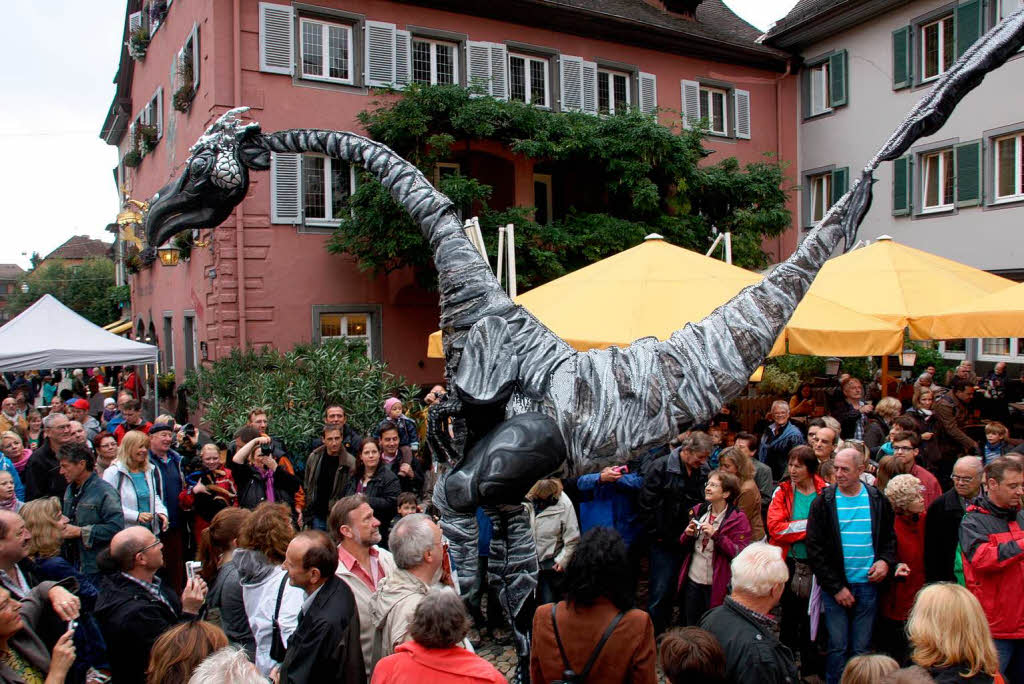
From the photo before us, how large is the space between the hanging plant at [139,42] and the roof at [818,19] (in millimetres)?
15855

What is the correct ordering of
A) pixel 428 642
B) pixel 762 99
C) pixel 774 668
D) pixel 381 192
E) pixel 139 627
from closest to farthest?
pixel 428 642 → pixel 774 668 → pixel 139 627 → pixel 381 192 → pixel 762 99

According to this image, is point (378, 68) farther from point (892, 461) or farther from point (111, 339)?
point (892, 461)

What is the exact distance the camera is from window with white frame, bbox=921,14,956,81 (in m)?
16.2

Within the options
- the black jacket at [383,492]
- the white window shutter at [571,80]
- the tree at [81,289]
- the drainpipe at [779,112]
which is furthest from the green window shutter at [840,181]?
the tree at [81,289]

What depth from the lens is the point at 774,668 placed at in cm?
292

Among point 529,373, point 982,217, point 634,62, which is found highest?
point 634,62

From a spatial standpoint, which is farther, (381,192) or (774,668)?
(381,192)

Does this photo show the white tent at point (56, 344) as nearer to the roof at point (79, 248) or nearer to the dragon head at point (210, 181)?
the dragon head at point (210, 181)

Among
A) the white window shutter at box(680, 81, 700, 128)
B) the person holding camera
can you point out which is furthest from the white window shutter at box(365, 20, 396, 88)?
the person holding camera

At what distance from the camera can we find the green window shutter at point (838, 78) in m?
18.5

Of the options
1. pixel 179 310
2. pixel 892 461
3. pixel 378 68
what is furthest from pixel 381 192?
pixel 892 461

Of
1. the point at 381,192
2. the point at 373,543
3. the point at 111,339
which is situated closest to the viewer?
the point at 373,543

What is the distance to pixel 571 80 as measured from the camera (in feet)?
54.4

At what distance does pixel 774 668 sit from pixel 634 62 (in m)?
16.7
